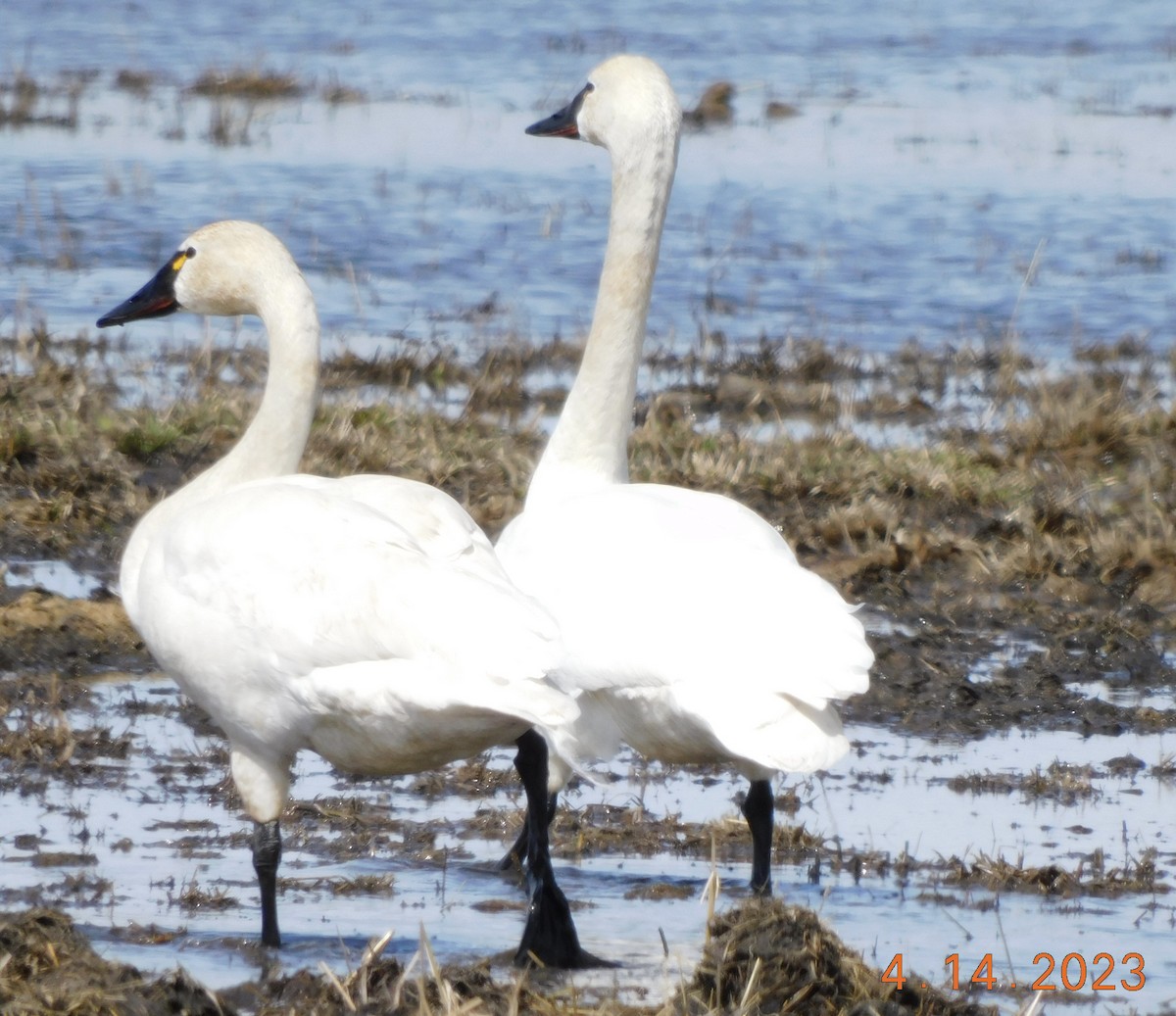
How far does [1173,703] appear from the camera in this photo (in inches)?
269

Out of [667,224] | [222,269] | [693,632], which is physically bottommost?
[693,632]

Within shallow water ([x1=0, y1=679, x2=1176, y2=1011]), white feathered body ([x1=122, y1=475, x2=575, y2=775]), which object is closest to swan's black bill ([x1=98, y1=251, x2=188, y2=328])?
shallow water ([x1=0, y1=679, x2=1176, y2=1011])

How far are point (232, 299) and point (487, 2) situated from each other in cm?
2355

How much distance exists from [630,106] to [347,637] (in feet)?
9.23

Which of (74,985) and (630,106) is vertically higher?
(630,106)

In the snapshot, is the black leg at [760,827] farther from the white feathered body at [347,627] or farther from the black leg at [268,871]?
the black leg at [268,871]

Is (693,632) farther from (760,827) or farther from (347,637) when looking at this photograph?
(347,637)

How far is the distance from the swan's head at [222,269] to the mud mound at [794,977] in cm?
246

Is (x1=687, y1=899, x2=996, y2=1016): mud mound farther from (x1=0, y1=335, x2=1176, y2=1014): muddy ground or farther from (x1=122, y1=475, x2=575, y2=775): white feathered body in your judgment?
(x1=122, y1=475, x2=575, y2=775): white feathered body

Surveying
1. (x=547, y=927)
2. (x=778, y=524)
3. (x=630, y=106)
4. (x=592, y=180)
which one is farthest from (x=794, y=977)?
(x=592, y=180)

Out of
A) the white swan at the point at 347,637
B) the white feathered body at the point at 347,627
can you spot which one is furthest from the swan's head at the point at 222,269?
the white feathered body at the point at 347,627

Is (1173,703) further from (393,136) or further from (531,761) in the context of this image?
(393,136)

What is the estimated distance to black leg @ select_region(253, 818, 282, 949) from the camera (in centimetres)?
475

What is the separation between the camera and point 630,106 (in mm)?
7000
